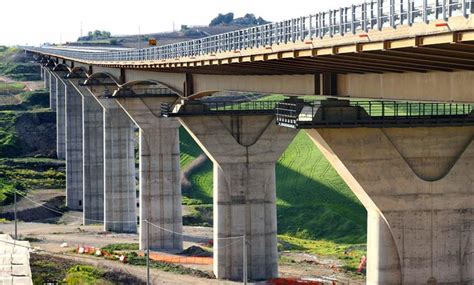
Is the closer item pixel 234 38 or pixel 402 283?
pixel 402 283

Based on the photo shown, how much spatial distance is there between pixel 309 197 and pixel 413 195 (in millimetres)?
65619

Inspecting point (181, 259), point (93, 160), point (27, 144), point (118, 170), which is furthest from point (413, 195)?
point (27, 144)

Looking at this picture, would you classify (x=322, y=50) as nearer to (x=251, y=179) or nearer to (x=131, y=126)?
(x=251, y=179)

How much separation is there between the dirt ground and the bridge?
413 centimetres

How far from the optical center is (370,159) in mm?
43438

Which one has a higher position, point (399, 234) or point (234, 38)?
point (234, 38)

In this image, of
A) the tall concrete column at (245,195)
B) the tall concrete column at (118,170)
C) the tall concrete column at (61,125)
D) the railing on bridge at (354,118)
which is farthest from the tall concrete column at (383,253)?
the tall concrete column at (61,125)

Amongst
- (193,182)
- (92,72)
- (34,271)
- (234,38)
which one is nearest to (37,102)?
(193,182)

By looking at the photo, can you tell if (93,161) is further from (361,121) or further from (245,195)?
(361,121)

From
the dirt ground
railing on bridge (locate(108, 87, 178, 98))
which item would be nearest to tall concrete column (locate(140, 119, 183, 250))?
railing on bridge (locate(108, 87, 178, 98))

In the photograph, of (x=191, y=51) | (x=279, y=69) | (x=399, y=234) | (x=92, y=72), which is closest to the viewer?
(x=399, y=234)

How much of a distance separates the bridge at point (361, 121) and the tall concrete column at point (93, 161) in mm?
29026

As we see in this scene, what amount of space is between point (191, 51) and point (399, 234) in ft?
70.2

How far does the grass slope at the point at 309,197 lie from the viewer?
96.4 m
